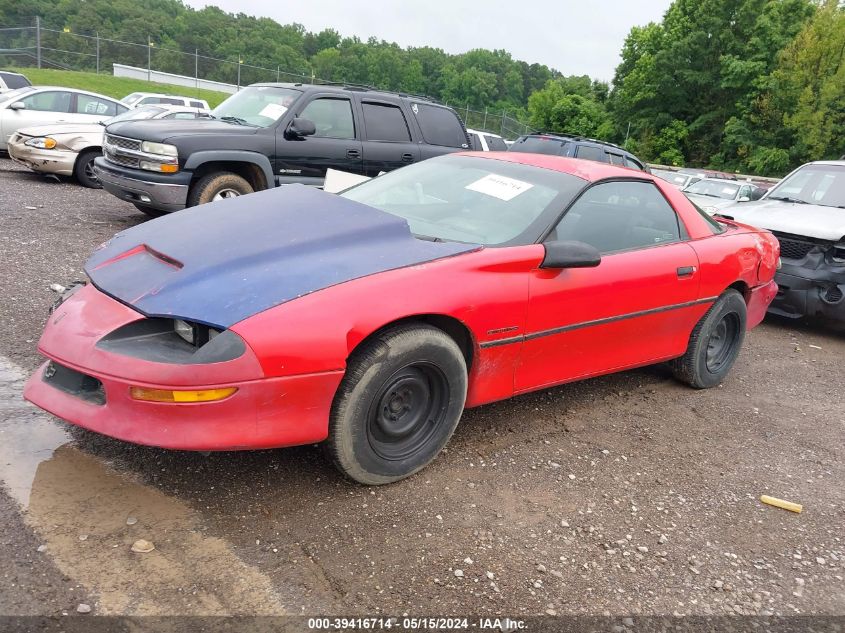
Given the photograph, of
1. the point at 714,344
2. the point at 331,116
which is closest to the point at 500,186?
the point at 714,344

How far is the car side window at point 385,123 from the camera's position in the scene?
793 centimetres

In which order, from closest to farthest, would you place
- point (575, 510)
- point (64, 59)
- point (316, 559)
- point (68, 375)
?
point (316, 559), point (68, 375), point (575, 510), point (64, 59)

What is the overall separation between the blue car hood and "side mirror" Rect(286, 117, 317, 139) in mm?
3847

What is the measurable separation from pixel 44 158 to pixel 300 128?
5.03 metres

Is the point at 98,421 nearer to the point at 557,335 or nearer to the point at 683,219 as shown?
the point at 557,335

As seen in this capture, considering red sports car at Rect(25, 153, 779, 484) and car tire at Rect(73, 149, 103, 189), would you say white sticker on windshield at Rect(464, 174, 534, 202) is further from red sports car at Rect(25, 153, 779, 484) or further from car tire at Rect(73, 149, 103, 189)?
car tire at Rect(73, 149, 103, 189)

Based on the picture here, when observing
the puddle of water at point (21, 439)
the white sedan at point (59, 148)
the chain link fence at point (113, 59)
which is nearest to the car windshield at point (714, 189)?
the white sedan at point (59, 148)

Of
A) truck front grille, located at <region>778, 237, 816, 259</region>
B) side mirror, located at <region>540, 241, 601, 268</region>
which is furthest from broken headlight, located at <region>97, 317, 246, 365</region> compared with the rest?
truck front grille, located at <region>778, 237, 816, 259</region>

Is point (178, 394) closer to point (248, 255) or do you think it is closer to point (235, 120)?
point (248, 255)

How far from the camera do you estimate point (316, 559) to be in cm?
243

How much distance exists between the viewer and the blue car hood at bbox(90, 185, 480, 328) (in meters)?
2.60

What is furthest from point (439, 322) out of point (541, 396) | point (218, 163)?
point (218, 163)

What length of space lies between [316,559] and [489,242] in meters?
1.70

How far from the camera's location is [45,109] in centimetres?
1128
